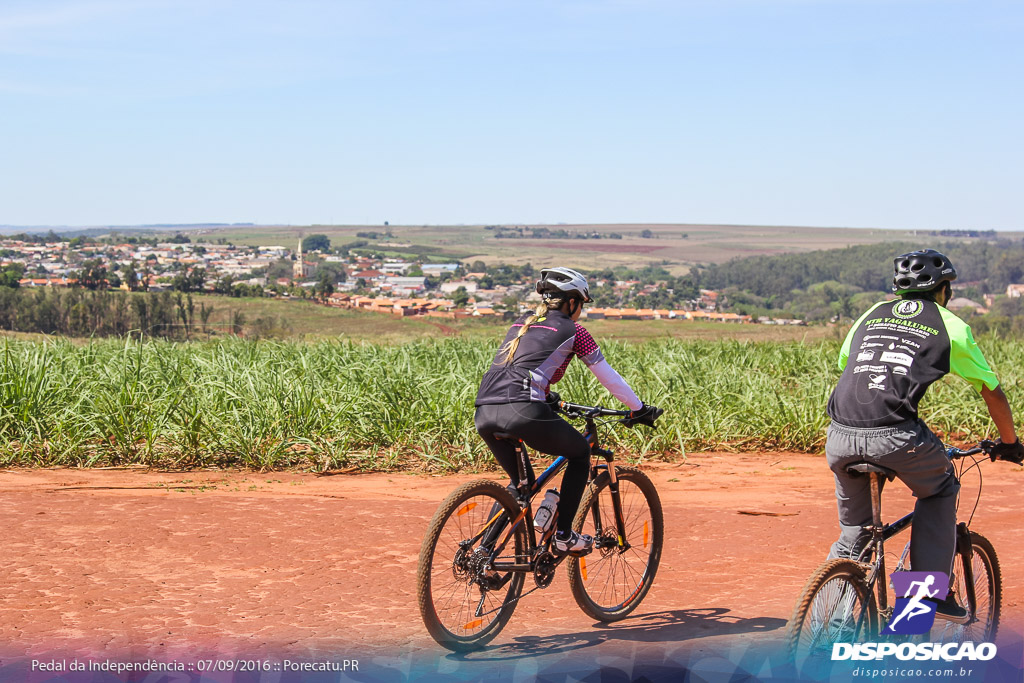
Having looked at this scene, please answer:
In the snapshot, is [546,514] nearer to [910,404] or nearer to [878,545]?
[878,545]

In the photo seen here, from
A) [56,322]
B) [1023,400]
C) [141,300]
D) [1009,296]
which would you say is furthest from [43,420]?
A: [1009,296]

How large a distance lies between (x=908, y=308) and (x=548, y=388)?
1622mm

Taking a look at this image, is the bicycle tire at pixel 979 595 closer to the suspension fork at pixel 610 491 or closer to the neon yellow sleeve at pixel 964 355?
the neon yellow sleeve at pixel 964 355

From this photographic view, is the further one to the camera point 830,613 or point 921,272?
point 921,272

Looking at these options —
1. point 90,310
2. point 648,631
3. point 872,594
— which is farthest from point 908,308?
point 90,310

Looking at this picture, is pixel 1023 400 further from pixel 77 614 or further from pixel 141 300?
pixel 141 300

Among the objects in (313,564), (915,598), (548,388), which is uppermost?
(548,388)

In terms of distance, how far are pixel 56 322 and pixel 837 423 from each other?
23945 millimetres

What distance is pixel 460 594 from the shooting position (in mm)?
4301

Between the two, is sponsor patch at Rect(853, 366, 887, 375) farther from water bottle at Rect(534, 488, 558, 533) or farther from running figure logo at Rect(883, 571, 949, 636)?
water bottle at Rect(534, 488, 558, 533)

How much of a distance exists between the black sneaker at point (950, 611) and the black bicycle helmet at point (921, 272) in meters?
1.28

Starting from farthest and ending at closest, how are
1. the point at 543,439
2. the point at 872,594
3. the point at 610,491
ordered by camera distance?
the point at 610,491 → the point at 543,439 → the point at 872,594

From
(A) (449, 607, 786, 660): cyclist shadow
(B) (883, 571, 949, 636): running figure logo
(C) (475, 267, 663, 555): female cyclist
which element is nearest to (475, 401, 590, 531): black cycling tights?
(C) (475, 267, 663, 555): female cyclist

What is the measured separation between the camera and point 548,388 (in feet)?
14.6
